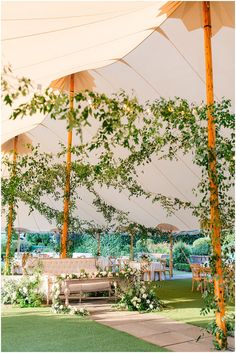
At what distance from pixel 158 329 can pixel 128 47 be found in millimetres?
4729

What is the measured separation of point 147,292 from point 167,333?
240 centimetres

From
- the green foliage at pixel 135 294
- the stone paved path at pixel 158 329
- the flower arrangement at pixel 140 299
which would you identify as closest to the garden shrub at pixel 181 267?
the green foliage at pixel 135 294

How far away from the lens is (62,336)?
494 centimetres

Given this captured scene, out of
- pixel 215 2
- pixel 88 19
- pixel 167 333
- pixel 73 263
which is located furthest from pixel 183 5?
pixel 73 263

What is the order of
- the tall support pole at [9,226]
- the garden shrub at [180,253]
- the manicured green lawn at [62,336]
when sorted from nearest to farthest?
the manicured green lawn at [62,336] < the tall support pole at [9,226] < the garden shrub at [180,253]

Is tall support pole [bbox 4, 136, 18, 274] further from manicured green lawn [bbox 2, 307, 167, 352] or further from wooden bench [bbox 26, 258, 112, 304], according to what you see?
manicured green lawn [bbox 2, 307, 167, 352]

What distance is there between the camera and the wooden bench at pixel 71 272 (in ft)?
25.6

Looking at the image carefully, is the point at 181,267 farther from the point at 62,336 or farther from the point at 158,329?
the point at 62,336

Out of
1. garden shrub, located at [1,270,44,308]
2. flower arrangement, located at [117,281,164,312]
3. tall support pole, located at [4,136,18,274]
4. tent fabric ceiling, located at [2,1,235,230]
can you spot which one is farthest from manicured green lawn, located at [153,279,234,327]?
tall support pole, located at [4,136,18,274]

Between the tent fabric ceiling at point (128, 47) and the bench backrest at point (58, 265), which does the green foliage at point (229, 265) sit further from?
the bench backrest at point (58, 265)

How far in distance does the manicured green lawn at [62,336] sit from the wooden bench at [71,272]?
1.37 metres

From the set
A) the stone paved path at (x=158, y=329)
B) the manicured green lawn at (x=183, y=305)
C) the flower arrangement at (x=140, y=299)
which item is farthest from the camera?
the flower arrangement at (x=140, y=299)

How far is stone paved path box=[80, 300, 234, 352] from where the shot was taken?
466 centimetres

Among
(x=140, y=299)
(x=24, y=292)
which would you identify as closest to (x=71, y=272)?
(x=24, y=292)
